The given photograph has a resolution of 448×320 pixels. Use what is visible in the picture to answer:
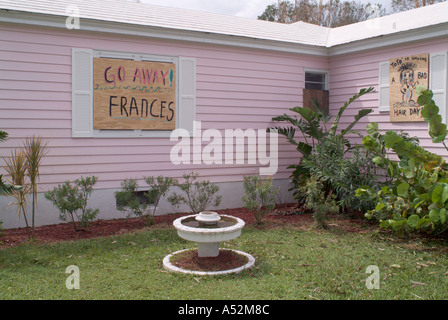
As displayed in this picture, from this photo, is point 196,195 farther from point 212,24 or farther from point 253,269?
point 212,24

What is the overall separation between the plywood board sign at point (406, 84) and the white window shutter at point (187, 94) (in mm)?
4106

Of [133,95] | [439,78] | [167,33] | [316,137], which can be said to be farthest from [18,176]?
[439,78]

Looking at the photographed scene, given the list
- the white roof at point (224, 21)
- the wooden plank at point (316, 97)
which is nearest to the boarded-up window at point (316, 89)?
the wooden plank at point (316, 97)

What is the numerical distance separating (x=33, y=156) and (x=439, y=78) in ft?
23.8

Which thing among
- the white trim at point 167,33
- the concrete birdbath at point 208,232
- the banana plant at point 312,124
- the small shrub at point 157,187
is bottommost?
the concrete birdbath at point 208,232

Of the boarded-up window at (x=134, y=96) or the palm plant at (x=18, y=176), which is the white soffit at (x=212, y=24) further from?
the palm plant at (x=18, y=176)

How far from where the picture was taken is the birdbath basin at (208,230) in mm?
4934

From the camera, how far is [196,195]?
8.66 metres

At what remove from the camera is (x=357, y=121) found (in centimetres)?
898

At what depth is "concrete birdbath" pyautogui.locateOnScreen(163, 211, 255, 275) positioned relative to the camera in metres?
4.93

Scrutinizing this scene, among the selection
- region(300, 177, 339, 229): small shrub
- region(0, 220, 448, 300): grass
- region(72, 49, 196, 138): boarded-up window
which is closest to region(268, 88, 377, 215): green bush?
region(300, 177, 339, 229): small shrub

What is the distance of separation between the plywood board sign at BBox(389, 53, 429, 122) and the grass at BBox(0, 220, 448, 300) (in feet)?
9.22

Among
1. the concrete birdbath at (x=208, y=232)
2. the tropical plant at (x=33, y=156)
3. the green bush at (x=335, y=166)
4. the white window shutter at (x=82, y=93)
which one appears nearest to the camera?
the concrete birdbath at (x=208, y=232)
